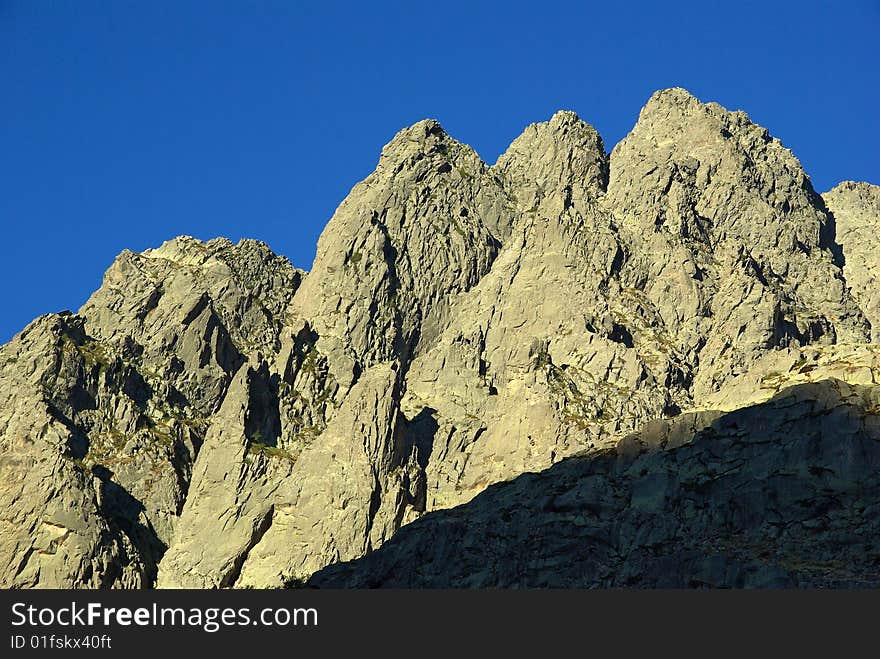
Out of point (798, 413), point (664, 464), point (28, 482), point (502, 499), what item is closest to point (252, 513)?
point (28, 482)

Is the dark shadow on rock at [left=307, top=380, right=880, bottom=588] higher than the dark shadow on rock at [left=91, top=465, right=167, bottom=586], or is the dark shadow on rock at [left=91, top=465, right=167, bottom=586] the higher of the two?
the dark shadow on rock at [left=91, top=465, right=167, bottom=586]

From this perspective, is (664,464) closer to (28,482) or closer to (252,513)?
(252,513)

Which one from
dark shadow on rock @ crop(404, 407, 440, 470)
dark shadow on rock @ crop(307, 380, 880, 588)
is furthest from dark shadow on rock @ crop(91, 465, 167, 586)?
dark shadow on rock @ crop(307, 380, 880, 588)

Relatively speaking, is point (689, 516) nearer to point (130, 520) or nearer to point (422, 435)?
point (422, 435)

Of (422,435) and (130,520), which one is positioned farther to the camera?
(422,435)

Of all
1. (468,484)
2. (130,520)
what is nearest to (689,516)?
(468,484)

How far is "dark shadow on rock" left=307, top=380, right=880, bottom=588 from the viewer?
140500 millimetres

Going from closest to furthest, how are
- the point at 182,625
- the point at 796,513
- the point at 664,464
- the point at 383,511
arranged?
the point at 182,625 → the point at 796,513 → the point at 664,464 → the point at 383,511

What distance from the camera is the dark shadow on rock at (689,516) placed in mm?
140500

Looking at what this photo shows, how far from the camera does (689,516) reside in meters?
149

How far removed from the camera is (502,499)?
16075cm

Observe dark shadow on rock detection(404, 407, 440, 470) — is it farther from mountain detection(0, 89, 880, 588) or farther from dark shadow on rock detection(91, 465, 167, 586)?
dark shadow on rock detection(91, 465, 167, 586)

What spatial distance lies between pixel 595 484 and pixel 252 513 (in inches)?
1780

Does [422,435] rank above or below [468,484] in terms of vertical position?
above
